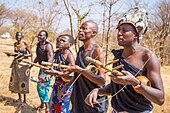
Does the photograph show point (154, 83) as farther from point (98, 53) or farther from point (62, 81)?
point (62, 81)

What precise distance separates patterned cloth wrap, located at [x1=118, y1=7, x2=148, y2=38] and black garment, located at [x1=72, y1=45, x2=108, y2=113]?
80 centimetres

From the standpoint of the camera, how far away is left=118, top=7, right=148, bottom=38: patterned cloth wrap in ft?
5.67

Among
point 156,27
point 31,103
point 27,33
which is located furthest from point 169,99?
point 156,27

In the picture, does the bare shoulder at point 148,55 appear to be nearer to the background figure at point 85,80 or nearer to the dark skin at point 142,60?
the dark skin at point 142,60

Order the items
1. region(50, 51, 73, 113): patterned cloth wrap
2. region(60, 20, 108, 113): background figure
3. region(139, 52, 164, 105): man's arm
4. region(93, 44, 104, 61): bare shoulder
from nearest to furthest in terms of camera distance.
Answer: region(139, 52, 164, 105): man's arm → region(93, 44, 104, 61): bare shoulder → region(60, 20, 108, 113): background figure → region(50, 51, 73, 113): patterned cloth wrap

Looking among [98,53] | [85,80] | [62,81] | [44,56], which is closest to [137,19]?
[98,53]

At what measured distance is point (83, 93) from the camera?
257 cm

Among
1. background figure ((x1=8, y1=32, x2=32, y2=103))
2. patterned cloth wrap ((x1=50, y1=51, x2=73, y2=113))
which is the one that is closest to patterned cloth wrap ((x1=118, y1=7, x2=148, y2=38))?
patterned cloth wrap ((x1=50, y1=51, x2=73, y2=113))

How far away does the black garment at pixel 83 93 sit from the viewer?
2.53 metres

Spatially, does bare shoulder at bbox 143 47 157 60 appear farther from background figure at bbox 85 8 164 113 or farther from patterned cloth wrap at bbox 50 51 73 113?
patterned cloth wrap at bbox 50 51 73 113

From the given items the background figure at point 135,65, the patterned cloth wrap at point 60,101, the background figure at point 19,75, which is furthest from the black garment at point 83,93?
the background figure at point 19,75

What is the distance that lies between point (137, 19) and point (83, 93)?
3.56 feet

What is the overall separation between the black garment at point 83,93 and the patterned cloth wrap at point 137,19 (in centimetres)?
80

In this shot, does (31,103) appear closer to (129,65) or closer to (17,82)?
(17,82)
